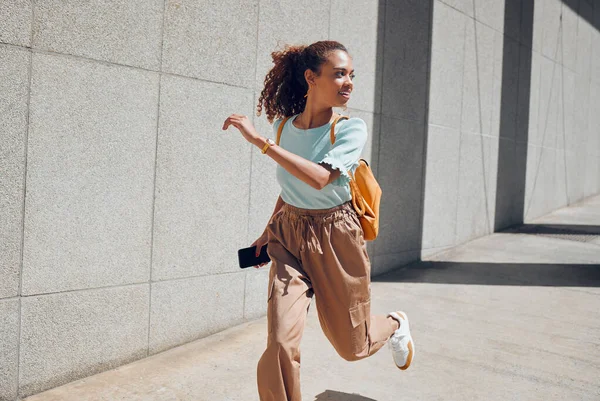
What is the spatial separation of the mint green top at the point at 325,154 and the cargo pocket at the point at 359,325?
21.4 inches

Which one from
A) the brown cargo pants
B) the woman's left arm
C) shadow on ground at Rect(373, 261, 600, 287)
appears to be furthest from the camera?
shadow on ground at Rect(373, 261, 600, 287)

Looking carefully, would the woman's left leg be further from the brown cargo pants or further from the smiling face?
the smiling face

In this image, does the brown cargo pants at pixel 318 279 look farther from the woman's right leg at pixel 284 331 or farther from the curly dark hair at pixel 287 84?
the curly dark hair at pixel 287 84

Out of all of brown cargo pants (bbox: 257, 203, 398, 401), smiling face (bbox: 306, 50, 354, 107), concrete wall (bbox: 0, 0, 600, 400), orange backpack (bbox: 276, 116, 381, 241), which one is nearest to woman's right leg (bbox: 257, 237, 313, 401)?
brown cargo pants (bbox: 257, 203, 398, 401)

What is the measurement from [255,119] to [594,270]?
492 centimetres

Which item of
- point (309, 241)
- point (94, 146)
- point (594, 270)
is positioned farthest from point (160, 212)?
point (594, 270)

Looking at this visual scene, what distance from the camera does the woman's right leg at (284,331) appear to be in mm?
2961

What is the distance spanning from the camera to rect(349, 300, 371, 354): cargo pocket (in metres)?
3.34

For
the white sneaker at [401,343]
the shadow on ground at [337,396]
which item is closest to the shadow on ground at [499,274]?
the shadow on ground at [337,396]

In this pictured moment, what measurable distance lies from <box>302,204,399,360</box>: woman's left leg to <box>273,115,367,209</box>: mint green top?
3.3 inches

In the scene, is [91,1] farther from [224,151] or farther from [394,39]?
[394,39]

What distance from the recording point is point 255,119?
5699mm

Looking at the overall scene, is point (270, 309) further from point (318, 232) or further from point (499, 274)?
point (499, 274)

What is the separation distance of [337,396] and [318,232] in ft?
4.82
